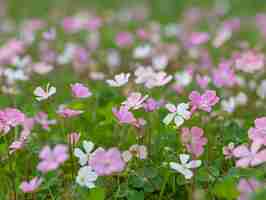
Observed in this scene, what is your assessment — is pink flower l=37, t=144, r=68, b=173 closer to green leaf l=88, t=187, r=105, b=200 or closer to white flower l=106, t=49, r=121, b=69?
A: green leaf l=88, t=187, r=105, b=200

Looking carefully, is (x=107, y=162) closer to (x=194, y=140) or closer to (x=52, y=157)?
(x=52, y=157)

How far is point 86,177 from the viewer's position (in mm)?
1433

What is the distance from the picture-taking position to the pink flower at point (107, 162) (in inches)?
53.8

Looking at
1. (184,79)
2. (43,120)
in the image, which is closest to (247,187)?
(43,120)

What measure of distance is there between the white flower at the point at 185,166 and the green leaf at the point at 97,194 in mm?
167

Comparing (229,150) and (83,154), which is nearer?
(83,154)

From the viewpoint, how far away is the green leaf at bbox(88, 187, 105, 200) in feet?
4.67

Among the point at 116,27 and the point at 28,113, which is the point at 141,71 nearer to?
the point at 28,113

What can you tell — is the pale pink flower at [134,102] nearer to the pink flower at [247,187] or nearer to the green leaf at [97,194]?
the green leaf at [97,194]

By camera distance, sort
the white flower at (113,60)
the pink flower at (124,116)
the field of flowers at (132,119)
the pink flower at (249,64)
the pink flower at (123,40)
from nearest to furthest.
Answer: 1. the field of flowers at (132,119)
2. the pink flower at (124,116)
3. the pink flower at (249,64)
4. the white flower at (113,60)
5. the pink flower at (123,40)

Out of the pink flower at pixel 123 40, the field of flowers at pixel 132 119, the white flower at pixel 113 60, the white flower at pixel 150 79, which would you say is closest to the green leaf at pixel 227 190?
the field of flowers at pixel 132 119

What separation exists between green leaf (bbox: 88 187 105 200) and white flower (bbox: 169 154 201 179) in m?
0.17

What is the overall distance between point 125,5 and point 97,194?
11.5 feet

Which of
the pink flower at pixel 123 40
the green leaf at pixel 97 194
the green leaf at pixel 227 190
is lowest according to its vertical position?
the pink flower at pixel 123 40
